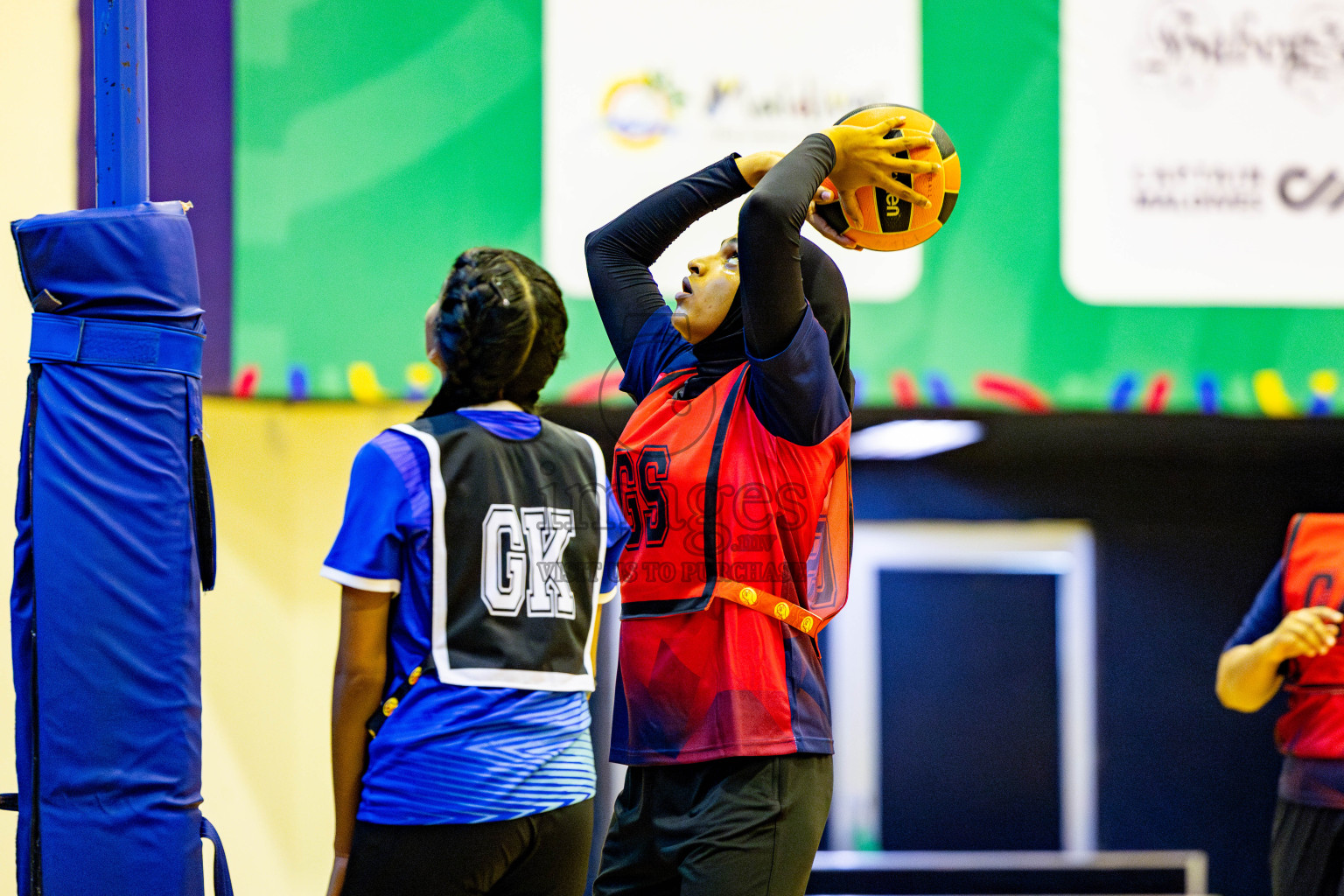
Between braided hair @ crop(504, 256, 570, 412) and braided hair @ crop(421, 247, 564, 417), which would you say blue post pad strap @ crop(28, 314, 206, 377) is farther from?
braided hair @ crop(504, 256, 570, 412)

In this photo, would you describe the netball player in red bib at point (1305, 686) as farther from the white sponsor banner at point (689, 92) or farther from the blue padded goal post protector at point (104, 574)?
the blue padded goal post protector at point (104, 574)

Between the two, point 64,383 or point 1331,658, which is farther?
point 1331,658

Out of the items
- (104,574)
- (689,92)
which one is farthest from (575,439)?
(689,92)

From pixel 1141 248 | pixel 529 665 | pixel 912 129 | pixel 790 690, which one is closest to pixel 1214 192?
pixel 1141 248

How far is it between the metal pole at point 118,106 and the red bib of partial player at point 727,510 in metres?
0.98

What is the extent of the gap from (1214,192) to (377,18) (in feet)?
9.54

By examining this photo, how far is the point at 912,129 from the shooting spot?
229 centimetres

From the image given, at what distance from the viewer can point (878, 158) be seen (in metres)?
2.23

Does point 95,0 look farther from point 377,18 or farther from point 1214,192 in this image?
point 1214,192

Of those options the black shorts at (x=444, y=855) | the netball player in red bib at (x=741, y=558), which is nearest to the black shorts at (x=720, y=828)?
the netball player in red bib at (x=741, y=558)

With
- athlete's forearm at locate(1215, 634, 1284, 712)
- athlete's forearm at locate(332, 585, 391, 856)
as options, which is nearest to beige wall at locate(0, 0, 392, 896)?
athlete's forearm at locate(332, 585, 391, 856)

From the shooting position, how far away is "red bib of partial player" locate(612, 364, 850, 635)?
79.8 inches

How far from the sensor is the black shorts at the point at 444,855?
182 cm

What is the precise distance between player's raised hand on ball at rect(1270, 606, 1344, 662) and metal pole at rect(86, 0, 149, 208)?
8.90 ft
